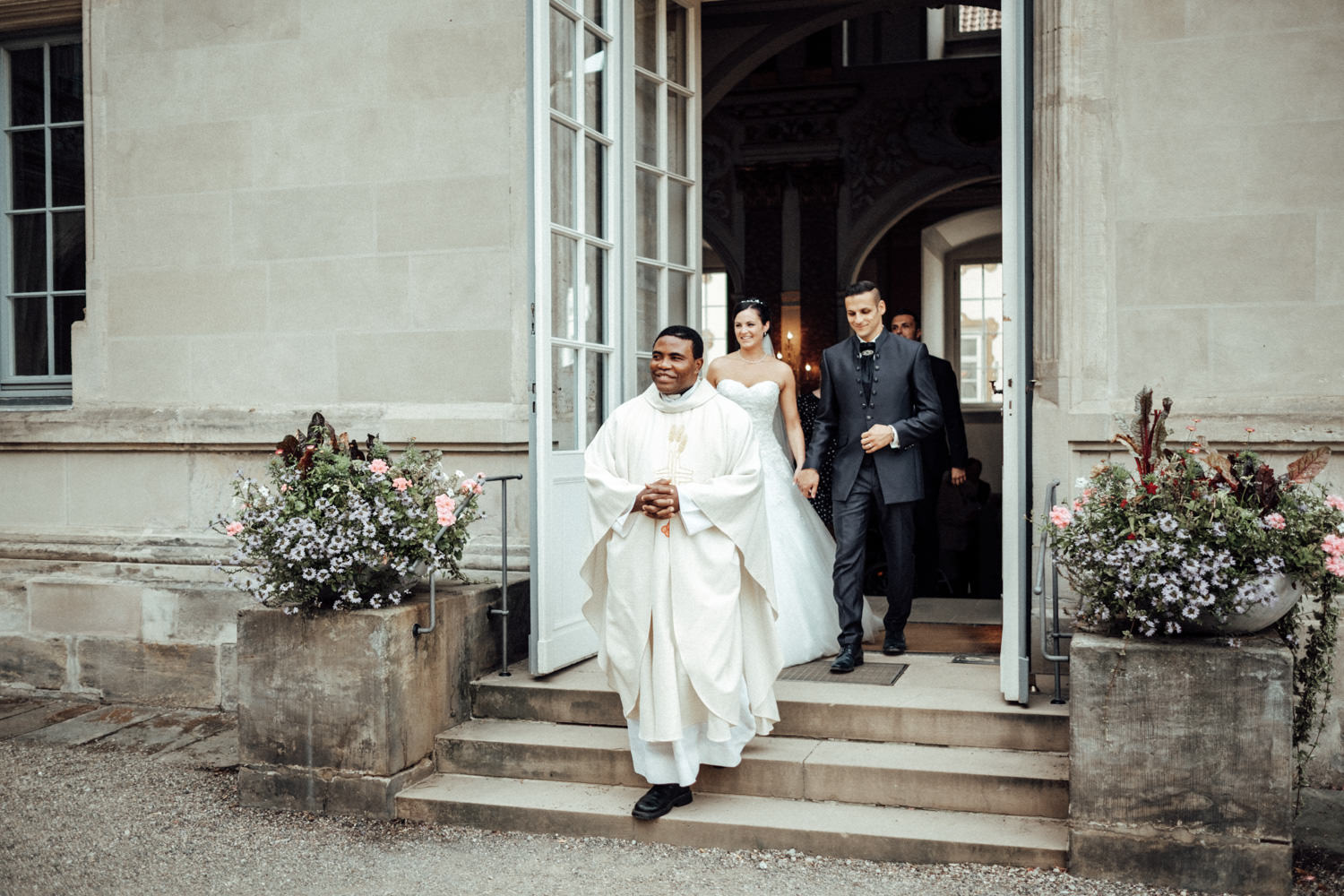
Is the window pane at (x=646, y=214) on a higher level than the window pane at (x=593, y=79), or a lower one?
lower

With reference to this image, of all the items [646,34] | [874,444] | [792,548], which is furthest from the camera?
[646,34]

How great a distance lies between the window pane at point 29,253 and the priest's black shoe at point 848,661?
5291mm

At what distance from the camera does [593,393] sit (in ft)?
19.6

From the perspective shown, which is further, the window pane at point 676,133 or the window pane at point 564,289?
the window pane at point 676,133

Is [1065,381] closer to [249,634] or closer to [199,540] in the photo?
[249,634]

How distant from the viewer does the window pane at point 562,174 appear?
563 centimetres

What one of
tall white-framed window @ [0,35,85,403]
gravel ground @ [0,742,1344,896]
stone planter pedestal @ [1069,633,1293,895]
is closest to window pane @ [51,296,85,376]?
tall white-framed window @ [0,35,85,403]

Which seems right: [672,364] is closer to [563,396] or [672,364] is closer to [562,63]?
[563,396]

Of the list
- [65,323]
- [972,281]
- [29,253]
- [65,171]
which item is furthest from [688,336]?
[972,281]

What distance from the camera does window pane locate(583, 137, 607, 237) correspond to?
19.3 feet

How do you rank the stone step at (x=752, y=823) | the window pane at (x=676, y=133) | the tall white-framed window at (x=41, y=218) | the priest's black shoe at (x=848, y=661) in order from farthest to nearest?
the tall white-framed window at (x=41, y=218)
the window pane at (x=676, y=133)
the priest's black shoe at (x=848, y=661)
the stone step at (x=752, y=823)

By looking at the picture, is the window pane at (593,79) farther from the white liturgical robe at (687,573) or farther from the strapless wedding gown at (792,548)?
the white liturgical robe at (687,573)

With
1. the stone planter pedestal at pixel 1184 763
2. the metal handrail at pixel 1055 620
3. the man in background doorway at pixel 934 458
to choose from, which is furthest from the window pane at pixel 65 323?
the stone planter pedestal at pixel 1184 763

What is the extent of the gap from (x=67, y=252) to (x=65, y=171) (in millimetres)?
486
